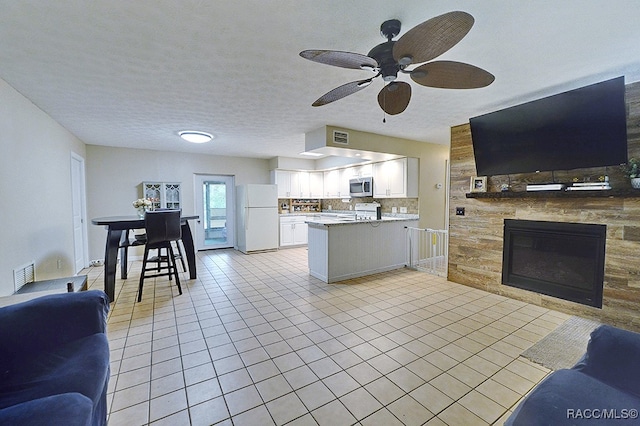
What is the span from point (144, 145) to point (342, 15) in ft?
17.7

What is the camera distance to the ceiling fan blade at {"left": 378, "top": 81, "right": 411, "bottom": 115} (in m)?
1.92

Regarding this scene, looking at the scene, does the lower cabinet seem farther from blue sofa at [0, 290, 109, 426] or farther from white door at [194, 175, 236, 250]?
blue sofa at [0, 290, 109, 426]

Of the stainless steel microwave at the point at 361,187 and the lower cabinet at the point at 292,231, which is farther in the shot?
the lower cabinet at the point at 292,231

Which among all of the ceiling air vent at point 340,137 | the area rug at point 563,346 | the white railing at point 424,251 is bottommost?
the area rug at point 563,346

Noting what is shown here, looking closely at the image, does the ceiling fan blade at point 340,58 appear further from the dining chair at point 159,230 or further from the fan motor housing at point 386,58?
the dining chair at point 159,230

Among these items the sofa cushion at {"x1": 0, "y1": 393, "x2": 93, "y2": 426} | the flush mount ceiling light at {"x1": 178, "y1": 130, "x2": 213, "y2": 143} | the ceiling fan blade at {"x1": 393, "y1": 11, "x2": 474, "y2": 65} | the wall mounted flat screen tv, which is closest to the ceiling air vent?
the wall mounted flat screen tv

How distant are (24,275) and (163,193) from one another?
140 inches

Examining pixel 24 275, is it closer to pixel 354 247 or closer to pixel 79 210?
pixel 79 210

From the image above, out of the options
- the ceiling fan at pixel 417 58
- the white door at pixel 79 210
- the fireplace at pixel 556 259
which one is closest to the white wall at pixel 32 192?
the white door at pixel 79 210

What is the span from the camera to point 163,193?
620 centimetres

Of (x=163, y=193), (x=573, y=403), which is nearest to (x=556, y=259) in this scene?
(x=573, y=403)

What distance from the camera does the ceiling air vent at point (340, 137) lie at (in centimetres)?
418

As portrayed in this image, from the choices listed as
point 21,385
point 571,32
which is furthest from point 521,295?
A: point 21,385

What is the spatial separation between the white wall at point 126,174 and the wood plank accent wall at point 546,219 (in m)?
5.57
